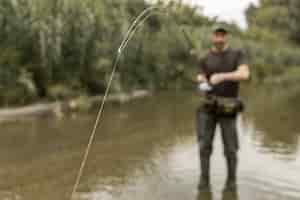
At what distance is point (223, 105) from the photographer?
19.7ft

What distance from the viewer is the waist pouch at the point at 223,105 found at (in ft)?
19.7

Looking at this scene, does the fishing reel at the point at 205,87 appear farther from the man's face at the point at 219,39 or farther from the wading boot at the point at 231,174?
the wading boot at the point at 231,174

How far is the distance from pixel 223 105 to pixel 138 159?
2.52 meters

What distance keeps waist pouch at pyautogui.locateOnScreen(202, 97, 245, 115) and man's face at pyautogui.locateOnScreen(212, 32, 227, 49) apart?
607mm

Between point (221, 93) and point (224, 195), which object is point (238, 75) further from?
point (224, 195)

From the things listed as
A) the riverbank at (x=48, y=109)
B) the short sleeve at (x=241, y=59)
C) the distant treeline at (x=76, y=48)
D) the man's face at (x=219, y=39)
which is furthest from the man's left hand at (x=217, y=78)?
the riverbank at (x=48, y=109)

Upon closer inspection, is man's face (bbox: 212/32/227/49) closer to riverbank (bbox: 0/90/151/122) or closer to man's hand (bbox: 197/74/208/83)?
man's hand (bbox: 197/74/208/83)

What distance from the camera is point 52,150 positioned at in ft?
29.3

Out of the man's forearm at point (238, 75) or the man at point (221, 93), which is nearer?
the man's forearm at point (238, 75)

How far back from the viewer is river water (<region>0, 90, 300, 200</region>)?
6.24 m

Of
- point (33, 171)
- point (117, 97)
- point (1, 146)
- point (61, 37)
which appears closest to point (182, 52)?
point (117, 97)

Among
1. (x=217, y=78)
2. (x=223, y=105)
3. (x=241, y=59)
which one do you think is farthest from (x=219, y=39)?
(x=223, y=105)

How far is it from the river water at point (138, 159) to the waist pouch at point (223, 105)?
0.94 metres

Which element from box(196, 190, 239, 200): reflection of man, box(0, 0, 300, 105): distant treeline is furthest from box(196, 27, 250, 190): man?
box(0, 0, 300, 105): distant treeline
